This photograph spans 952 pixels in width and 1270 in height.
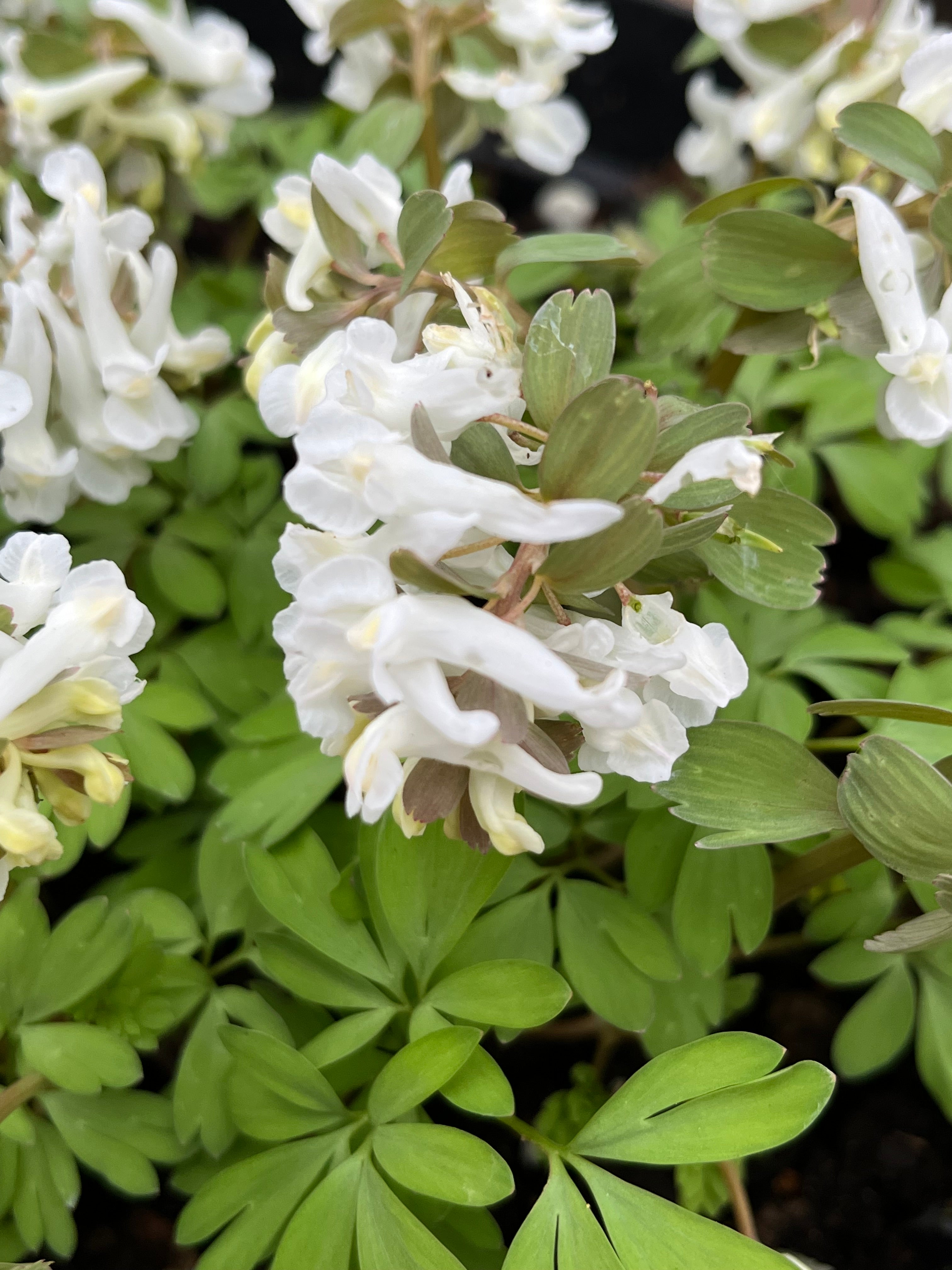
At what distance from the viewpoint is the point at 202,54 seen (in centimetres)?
105

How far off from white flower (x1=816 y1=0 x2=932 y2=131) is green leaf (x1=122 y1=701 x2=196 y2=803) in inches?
32.2

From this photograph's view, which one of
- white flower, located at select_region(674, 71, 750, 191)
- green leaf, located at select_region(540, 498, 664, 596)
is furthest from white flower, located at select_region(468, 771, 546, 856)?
white flower, located at select_region(674, 71, 750, 191)

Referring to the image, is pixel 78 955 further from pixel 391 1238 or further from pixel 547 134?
pixel 547 134

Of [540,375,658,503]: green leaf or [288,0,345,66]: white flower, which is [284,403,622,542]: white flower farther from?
[288,0,345,66]: white flower

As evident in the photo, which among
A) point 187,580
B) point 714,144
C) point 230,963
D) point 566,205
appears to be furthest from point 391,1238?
point 566,205

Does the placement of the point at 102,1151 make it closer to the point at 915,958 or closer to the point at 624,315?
the point at 915,958

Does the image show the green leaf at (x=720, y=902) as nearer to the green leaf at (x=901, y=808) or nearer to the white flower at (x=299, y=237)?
the green leaf at (x=901, y=808)

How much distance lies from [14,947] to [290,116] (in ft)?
4.38

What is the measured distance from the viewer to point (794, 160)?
3.57ft

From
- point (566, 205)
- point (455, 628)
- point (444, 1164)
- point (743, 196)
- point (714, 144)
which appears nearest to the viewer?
point (455, 628)

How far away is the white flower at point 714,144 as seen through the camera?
4.04ft

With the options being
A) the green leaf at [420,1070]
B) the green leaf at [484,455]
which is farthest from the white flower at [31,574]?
the green leaf at [420,1070]

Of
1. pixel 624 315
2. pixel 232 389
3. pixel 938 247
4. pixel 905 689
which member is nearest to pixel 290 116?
pixel 232 389

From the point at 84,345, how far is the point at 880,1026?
2.92ft
